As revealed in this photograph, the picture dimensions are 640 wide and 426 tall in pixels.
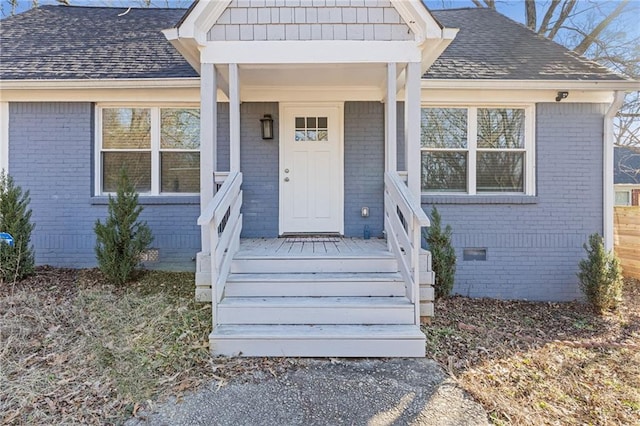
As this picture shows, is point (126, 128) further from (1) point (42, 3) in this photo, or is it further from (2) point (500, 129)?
(1) point (42, 3)

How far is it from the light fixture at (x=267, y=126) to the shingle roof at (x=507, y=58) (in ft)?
8.00

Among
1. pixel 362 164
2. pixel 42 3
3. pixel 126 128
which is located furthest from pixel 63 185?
pixel 42 3

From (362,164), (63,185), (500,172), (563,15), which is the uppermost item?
(563,15)

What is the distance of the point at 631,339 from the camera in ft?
13.6

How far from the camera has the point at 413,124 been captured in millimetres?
4062

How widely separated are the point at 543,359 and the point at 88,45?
7.95 metres

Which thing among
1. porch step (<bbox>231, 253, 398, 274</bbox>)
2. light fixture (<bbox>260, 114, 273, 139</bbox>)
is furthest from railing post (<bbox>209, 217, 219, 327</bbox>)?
light fixture (<bbox>260, 114, 273, 139</bbox>)

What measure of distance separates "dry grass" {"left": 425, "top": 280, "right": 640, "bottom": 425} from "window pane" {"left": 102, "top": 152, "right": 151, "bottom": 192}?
15.2 ft

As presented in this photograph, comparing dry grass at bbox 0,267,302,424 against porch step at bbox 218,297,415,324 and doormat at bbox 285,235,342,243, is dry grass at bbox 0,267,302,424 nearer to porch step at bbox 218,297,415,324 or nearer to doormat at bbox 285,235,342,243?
porch step at bbox 218,297,415,324

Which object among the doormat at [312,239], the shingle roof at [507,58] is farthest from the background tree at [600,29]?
the doormat at [312,239]

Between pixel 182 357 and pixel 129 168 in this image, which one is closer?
pixel 182 357

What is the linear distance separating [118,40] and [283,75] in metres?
3.90

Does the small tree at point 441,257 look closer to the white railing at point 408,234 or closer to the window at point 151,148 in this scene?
the white railing at point 408,234

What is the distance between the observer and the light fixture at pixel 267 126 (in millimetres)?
5422
